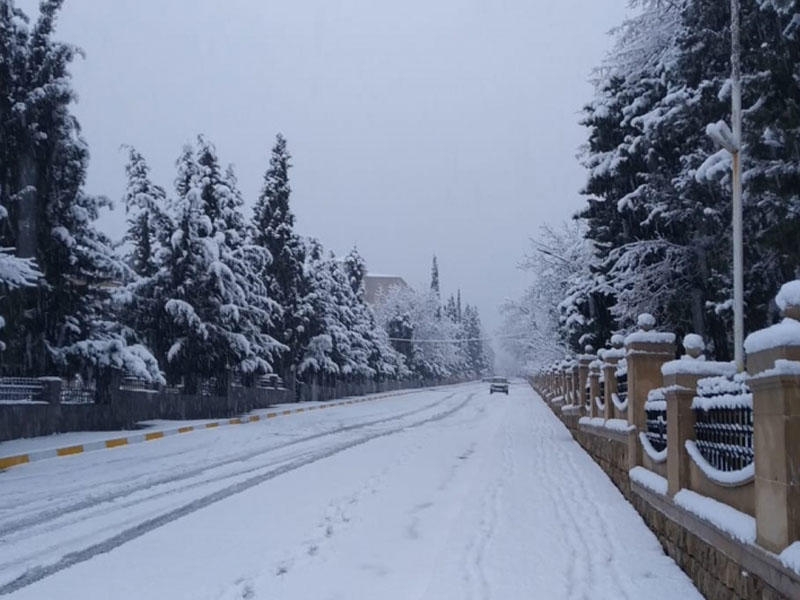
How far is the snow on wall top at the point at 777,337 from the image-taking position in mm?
4500

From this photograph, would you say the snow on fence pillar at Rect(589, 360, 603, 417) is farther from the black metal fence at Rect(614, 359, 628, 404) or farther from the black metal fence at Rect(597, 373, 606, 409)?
the black metal fence at Rect(614, 359, 628, 404)

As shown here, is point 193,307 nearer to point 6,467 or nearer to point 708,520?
point 6,467

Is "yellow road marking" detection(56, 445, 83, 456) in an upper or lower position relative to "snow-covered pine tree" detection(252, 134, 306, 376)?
lower

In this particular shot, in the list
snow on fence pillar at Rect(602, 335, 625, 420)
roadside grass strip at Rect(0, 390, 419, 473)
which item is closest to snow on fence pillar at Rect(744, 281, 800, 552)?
snow on fence pillar at Rect(602, 335, 625, 420)

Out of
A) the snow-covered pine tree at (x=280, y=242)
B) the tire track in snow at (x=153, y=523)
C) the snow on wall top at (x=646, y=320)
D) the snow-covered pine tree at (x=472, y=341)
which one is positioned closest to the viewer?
the tire track in snow at (x=153, y=523)

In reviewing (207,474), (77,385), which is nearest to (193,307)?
(77,385)

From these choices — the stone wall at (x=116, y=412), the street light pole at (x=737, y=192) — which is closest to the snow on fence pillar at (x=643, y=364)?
the street light pole at (x=737, y=192)

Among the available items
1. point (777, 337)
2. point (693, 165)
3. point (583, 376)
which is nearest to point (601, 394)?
point (583, 376)

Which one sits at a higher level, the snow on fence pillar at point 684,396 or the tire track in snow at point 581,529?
the snow on fence pillar at point 684,396

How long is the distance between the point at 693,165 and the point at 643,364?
732 centimetres

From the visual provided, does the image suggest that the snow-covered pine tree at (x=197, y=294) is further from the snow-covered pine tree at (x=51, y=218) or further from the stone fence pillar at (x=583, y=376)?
the stone fence pillar at (x=583, y=376)

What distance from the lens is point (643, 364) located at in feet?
34.4

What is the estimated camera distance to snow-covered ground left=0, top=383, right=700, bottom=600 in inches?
254

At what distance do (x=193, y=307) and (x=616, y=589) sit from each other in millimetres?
23579
